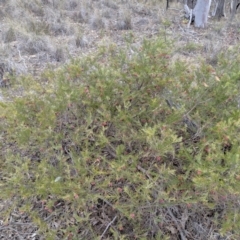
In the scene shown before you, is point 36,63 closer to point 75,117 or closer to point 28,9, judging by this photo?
point 75,117

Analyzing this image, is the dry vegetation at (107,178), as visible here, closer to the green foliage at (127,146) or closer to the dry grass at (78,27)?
the green foliage at (127,146)

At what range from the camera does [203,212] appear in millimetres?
1894

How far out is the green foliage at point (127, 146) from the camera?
165cm

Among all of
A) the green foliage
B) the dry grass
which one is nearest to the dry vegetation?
the green foliage

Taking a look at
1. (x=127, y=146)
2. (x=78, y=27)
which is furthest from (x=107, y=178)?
(x=78, y=27)

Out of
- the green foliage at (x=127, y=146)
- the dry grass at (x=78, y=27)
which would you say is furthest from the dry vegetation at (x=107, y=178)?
the dry grass at (x=78, y=27)

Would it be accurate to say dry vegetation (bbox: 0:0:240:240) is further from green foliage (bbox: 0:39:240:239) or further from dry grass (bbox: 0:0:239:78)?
dry grass (bbox: 0:0:239:78)

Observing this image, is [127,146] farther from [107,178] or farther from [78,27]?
[78,27]

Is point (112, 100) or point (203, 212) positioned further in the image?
point (112, 100)

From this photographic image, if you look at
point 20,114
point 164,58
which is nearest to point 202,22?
point 164,58

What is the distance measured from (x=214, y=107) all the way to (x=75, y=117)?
3.12 ft

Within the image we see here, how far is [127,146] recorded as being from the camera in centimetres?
193

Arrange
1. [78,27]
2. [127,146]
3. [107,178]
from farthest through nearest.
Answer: [78,27] < [127,146] < [107,178]

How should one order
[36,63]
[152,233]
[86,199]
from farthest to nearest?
1. [36,63]
2. [152,233]
3. [86,199]
